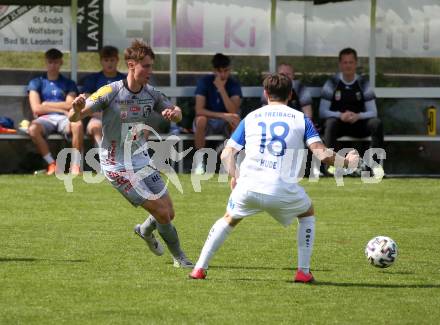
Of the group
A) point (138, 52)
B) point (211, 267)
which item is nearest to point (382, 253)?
point (211, 267)

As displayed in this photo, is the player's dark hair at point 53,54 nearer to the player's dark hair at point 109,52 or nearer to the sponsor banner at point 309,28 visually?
the player's dark hair at point 109,52

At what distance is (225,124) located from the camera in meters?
16.4

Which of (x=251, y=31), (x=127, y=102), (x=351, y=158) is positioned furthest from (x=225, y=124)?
(x=351, y=158)

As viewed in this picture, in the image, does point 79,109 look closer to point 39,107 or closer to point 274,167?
point 274,167

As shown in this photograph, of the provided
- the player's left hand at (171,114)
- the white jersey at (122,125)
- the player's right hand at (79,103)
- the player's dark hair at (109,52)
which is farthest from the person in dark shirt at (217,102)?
the player's right hand at (79,103)

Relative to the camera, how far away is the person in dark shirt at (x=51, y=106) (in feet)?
52.2

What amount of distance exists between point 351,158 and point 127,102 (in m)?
2.09

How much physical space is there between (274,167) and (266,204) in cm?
27

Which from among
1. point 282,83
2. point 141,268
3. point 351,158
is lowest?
point 141,268

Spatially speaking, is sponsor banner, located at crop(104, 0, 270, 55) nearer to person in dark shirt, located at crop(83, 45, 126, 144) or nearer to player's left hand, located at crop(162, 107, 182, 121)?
person in dark shirt, located at crop(83, 45, 126, 144)

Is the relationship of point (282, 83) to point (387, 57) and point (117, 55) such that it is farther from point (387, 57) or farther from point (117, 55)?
point (387, 57)

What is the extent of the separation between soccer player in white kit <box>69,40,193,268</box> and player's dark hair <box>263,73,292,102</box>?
1.05 metres

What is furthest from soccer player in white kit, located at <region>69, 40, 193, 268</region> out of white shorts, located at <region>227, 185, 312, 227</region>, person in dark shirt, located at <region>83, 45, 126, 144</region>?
person in dark shirt, located at <region>83, 45, 126, 144</region>

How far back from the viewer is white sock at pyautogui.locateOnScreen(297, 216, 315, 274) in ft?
27.7
